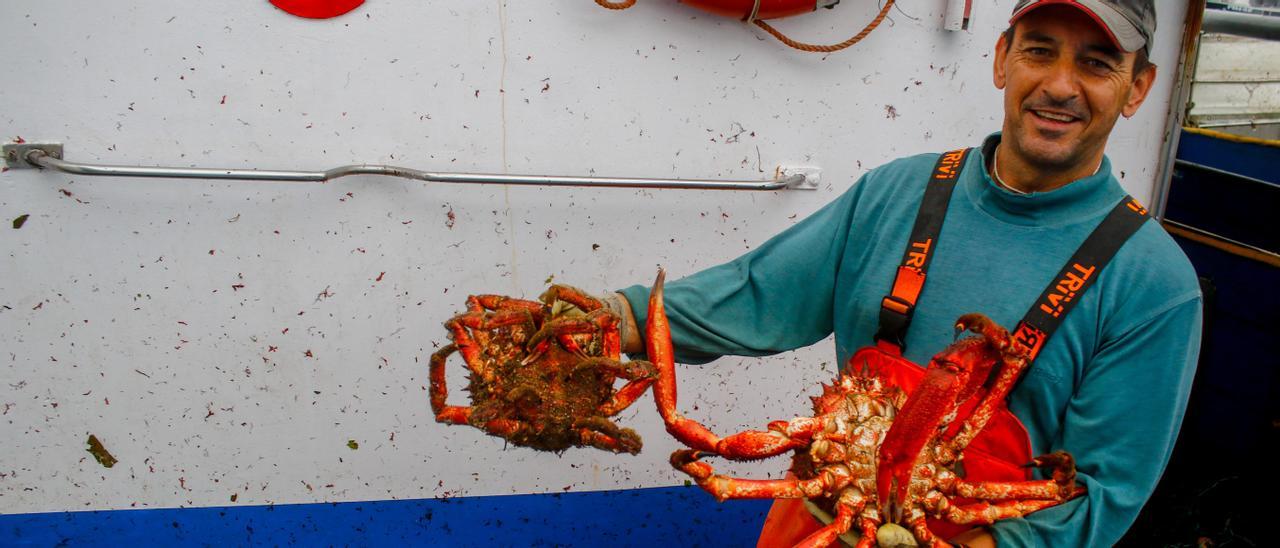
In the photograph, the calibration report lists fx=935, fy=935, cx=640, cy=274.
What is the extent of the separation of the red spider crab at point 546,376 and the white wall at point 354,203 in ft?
2.62

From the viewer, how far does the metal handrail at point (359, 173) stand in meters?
2.07

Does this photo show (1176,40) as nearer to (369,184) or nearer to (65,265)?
(369,184)

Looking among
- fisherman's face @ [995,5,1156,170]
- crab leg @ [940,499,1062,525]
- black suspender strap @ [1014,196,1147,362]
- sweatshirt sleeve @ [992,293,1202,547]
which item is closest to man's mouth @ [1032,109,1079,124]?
fisherman's face @ [995,5,1156,170]

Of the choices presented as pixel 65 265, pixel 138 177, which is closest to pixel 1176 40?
pixel 138 177

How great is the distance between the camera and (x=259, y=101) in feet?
7.27

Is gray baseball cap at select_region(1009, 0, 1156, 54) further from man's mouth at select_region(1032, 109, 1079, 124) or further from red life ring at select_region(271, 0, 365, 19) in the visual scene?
red life ring at select_region(271, 0, 365, 19)

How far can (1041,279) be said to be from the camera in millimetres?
1650

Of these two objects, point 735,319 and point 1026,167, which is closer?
point 1026,167

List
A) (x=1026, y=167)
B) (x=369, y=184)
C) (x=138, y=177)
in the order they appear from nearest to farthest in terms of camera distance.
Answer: (x=1026, y=167), (x=138, y=177), (x=369, y=184)

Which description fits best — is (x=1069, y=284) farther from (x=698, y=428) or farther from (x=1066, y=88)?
(x=698, y=428)

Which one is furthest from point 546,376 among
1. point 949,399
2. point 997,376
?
point 997,376

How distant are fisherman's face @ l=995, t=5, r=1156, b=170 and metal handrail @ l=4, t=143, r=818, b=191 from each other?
96 centimetres

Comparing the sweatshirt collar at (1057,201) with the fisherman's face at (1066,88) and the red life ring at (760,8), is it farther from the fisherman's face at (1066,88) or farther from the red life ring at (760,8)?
the red life ring at (760,8)

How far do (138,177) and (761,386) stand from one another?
1.77 metres
